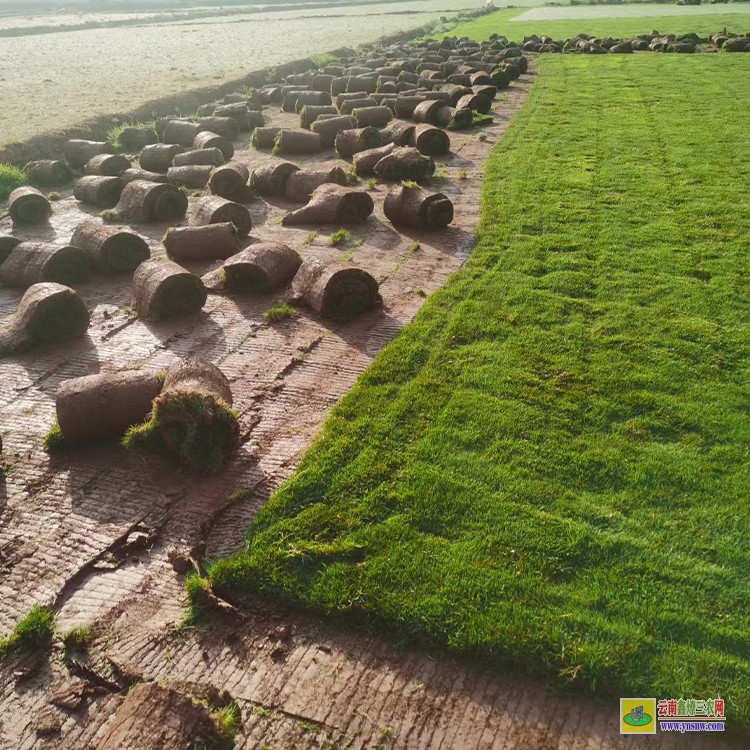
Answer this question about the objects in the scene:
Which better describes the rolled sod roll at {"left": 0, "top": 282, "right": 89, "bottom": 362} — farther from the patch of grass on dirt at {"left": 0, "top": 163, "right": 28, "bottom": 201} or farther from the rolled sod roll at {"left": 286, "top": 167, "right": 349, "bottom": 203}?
the patch of grass on dirt at {"left": 0, "top": 163, "right": 28, "bottom": 201}

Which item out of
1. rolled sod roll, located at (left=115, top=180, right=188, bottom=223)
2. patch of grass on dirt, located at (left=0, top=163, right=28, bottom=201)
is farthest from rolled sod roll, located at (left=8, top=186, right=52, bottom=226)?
patch of grass on dirt, located at (left=0, top=163, right=28, bottom=201)

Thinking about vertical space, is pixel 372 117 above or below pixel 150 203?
below

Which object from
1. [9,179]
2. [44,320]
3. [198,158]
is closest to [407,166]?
[198,158]

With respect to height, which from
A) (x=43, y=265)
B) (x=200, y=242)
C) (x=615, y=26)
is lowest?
(x=615, y=26)

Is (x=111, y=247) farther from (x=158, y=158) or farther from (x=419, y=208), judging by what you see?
(x=158, y=158)

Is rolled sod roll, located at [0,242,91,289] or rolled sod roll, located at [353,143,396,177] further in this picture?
rolled sod roll, located at [353,143,396,177]

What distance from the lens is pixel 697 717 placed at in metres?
4.99

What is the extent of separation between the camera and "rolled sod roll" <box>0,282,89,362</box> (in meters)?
10.7

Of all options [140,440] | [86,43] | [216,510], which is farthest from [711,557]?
[86,43]

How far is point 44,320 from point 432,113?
59.3 ft

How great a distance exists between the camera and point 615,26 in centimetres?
5175

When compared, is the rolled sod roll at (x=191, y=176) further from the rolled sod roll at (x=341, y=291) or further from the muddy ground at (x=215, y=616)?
the rolled sod roll at (x=341, y=291)

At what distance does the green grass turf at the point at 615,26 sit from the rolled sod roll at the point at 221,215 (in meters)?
41.0

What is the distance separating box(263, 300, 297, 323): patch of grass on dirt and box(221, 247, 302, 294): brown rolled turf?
3.22 ft
